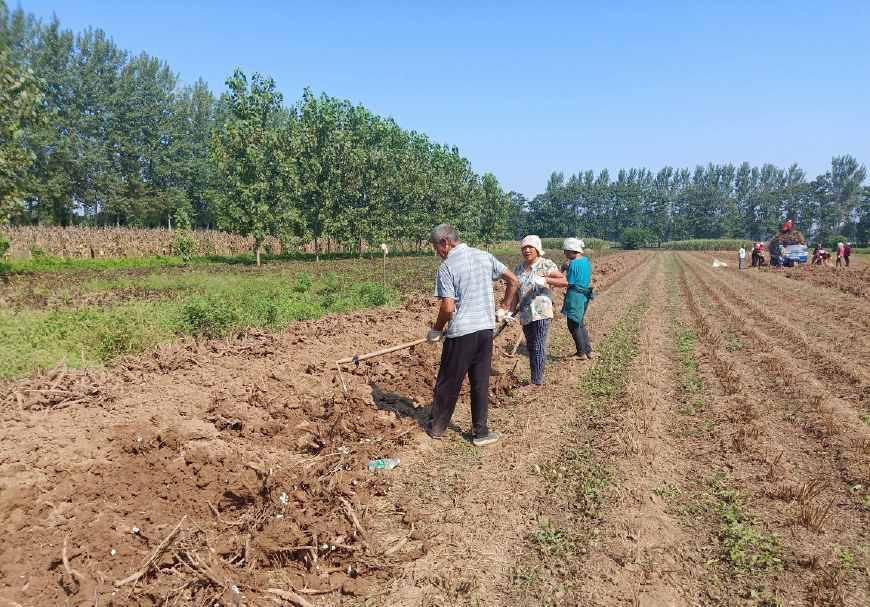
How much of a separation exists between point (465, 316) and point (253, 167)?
2453 centimetres

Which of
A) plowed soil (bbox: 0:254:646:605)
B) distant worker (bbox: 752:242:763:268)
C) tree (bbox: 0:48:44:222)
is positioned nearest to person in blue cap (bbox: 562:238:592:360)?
plowed soil (bbox: 0:254:646:605)

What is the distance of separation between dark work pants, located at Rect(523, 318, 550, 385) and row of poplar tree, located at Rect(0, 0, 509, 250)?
2211 centimetres

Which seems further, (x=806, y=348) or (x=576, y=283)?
(x=806, y=348)

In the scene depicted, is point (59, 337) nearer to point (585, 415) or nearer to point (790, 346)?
point (585, 415)

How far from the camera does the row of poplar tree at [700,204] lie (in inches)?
4434

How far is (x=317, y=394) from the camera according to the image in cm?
607

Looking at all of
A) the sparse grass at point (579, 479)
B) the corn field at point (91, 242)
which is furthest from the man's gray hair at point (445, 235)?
the corn field at point (91, 242)

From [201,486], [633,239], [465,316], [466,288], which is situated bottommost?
[201,486]

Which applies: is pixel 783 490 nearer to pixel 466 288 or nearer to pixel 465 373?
pixel 465 373

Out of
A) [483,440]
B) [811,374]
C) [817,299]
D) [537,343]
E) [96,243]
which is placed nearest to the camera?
[483,440]

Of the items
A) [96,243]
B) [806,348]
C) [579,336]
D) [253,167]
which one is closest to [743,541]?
[579,336]

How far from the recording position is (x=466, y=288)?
16.2 ft

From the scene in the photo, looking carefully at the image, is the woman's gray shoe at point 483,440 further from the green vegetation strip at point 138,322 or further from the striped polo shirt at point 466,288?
the green vegetation strip at point 138,322

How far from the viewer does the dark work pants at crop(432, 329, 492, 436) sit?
5004mm
